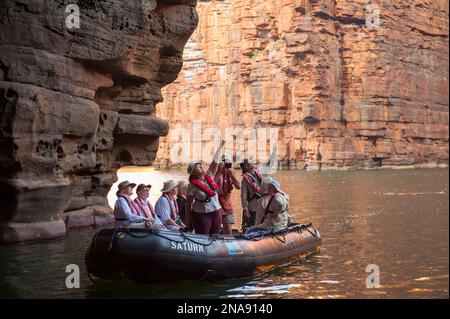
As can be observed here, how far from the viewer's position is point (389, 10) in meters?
82.1

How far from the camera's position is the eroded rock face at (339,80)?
79.6 metres

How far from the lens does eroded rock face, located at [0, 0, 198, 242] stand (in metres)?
14.0

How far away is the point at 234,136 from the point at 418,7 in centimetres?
3277

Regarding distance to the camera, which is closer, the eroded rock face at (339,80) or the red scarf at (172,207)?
the red scarf at (172,207)

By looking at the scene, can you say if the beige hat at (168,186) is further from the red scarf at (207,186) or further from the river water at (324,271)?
the river water at (324,271)

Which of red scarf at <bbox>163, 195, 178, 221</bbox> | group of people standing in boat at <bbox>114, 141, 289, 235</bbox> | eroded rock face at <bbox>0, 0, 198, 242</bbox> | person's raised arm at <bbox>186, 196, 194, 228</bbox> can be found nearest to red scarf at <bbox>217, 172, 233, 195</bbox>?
group of people standing in boat at <bbox>114, 141, 289, 235</bbox>

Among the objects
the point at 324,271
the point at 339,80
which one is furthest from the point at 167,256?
the point at 339,80

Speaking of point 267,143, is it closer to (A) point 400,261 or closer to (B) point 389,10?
(B) point 389,10

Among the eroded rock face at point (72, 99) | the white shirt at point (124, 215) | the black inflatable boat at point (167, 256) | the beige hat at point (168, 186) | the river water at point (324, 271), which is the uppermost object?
the eroded rock face at point (72, 99)

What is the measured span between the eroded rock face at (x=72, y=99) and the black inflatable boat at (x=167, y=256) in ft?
16.7

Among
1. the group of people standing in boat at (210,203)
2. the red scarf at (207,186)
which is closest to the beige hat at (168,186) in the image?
the group of people standing in boat at (210,203)

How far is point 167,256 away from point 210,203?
1.72 metres

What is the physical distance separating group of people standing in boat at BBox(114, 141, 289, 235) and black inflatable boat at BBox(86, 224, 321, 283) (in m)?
0.77

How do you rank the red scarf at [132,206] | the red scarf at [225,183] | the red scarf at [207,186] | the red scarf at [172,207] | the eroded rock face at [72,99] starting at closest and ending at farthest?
the red scarf at [207,186] → the red scarf at [132,206] → the red scarf at [172,207] → the red scarf at [225,183] → the eroded rock face at [72,99]
